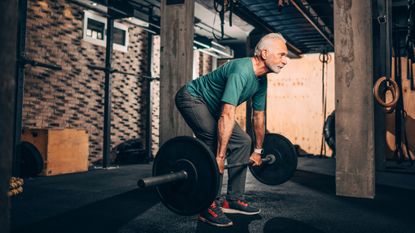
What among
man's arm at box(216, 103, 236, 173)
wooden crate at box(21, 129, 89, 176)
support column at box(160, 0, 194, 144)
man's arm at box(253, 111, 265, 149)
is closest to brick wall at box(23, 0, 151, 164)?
wooden crate at box(21, 129, 89, 176)

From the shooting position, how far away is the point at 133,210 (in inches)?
109

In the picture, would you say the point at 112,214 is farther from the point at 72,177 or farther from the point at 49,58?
the point at 49,58

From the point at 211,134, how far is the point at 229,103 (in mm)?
348

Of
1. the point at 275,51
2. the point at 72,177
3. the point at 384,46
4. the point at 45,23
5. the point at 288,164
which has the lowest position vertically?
the point at 72,177

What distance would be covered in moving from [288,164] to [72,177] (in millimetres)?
3084

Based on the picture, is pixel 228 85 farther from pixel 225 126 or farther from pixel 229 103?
pixel 225 126

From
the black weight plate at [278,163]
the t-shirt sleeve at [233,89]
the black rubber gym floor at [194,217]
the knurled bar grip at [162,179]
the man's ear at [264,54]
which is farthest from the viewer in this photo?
the black weight plate at [278,163]

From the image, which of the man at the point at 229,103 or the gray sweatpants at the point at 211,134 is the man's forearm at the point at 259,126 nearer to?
the man at the point at 229,103

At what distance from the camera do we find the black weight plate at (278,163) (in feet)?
10.0

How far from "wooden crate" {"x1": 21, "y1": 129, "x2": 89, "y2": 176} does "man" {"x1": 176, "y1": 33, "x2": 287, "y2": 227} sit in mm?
3165

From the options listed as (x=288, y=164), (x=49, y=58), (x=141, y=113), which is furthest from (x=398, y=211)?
(x=141, y=113)

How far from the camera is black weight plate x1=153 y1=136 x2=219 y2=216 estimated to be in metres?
1.88

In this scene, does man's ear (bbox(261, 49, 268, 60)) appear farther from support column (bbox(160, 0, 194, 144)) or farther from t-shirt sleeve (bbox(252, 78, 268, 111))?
support column (bbox(160, 0, 194, 144))

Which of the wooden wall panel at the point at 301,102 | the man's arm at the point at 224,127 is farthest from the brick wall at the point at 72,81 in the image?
the man's arm at the point at 224,127
